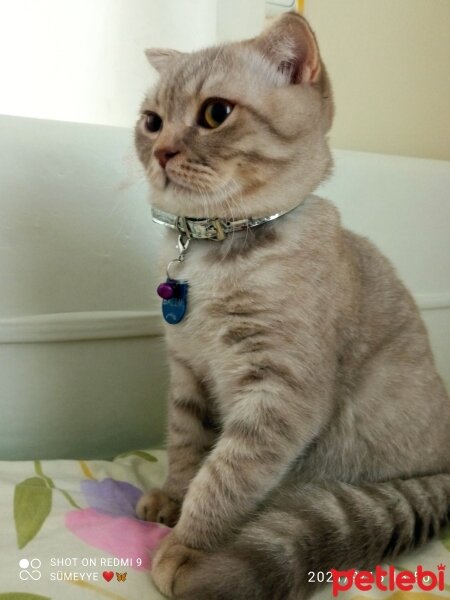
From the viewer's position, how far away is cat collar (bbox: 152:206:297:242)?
0.99 m

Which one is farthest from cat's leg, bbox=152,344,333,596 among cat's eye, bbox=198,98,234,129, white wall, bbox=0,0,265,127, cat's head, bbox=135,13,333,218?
white wall, bbox=0,0,265,127

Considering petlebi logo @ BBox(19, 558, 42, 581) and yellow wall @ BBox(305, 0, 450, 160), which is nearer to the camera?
petlebi logo @ BBox(19, 558, 42, 581)

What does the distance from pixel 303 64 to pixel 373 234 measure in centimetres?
96

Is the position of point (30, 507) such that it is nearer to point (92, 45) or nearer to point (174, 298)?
point (174, 298)

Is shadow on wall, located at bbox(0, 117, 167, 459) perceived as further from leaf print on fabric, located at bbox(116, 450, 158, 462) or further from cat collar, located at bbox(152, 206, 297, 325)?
cat collar, located at bbox(152, 206, 297, 325)

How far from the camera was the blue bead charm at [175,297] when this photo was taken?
1.03 m

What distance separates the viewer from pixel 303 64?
38.9 inches

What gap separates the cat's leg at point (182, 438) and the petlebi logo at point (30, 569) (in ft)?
0.84

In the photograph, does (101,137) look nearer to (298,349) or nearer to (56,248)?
(56,248)

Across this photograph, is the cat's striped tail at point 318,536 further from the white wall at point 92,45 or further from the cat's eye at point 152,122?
the white wall at point 92,45

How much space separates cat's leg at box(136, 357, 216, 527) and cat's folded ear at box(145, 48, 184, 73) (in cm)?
61

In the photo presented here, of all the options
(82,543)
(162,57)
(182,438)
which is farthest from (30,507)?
(162,57)

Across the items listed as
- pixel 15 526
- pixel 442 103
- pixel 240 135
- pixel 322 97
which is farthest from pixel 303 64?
pixel 442 103

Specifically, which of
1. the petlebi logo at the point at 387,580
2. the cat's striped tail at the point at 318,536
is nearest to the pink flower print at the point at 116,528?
the cat's striped tail at the point at 318,536
